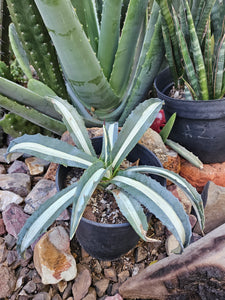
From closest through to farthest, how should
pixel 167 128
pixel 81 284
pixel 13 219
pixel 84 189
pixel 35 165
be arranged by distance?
1. pixel 84 189
2. pixel 81 284
3. pixel 13 219
4. pixel 167 128
5. pixel 35 165

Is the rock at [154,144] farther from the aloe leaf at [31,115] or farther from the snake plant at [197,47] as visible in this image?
the aloe leaf at [31,115]

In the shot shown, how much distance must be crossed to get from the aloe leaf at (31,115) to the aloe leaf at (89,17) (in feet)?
1.35

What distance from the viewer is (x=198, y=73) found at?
1.17 metres

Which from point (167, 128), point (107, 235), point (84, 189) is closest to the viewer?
point (84, 189)

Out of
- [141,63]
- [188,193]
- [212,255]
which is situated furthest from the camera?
[141,63]

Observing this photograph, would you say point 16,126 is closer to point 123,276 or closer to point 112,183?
point 112,183

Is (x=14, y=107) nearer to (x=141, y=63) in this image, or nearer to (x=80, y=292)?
(x=141, y=63)

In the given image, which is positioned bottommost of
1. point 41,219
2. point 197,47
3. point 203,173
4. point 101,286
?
point 101,286

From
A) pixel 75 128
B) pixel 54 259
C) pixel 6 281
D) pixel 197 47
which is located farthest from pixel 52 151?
pixel 197 47

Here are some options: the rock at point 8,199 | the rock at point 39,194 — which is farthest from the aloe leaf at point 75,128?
the rock at point 8,199

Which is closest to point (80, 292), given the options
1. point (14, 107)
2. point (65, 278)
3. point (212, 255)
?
point (65, 278)

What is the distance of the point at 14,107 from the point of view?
47.6 inches

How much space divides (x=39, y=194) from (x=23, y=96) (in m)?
0.42

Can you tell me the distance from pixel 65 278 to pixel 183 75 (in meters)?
0.96
